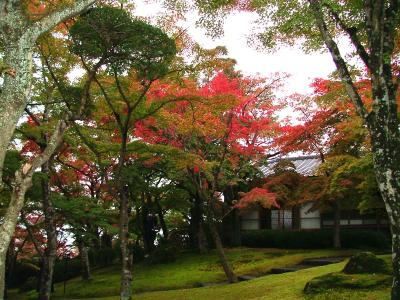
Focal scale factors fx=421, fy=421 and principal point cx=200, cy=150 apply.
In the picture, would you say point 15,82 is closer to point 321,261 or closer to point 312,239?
point 321,261

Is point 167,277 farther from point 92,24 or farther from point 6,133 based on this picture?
point 6,133

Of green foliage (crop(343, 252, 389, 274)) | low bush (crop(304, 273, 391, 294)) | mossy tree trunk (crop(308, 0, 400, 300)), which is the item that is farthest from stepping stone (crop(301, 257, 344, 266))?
mossy tree trunk (crop(308, 0, 400, 300))

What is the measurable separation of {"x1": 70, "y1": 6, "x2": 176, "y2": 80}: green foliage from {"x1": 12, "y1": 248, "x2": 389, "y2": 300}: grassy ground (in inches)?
251

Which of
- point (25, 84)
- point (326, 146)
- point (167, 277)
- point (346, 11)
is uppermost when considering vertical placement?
point (346, 11)

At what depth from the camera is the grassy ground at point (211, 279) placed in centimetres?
1122

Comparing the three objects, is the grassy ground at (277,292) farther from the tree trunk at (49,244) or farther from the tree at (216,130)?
the tree trunk at (49,244)

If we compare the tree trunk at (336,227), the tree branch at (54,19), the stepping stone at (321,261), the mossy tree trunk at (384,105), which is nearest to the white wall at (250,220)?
the tree trunk at (336,227)

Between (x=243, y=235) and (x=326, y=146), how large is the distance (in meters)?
9.13

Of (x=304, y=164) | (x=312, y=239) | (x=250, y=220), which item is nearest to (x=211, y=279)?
(x=312, y=239)

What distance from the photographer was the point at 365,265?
984cm

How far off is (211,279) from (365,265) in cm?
831

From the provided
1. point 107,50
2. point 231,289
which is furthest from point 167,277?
point 107,50

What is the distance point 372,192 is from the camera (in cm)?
1396

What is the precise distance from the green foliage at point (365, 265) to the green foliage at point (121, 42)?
6669 millimetres
